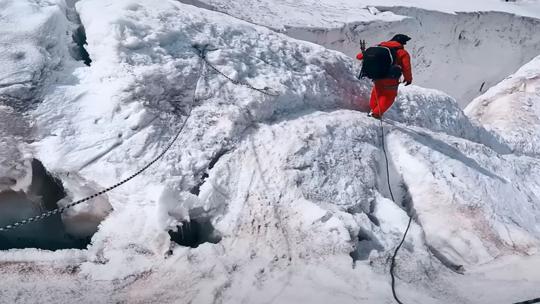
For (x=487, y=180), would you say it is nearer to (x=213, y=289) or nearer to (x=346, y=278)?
(x=346, y=278)

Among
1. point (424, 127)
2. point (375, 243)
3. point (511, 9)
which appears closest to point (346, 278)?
point (375, 243)

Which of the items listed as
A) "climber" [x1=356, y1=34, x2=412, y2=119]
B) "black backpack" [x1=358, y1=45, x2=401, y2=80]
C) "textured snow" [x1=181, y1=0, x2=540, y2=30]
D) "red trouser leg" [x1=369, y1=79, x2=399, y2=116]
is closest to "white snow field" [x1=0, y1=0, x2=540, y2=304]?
"red trouser leg" [x1=369, y1=79, x2=399, y2=116]

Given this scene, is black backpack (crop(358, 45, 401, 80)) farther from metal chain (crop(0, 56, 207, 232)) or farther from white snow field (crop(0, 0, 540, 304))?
metal chain (crop(0, 56, 207, 232))

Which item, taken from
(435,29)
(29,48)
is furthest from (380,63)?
(435,29)

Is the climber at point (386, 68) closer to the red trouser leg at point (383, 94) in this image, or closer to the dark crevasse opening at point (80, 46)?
the red trouser leg at point (383, 94)

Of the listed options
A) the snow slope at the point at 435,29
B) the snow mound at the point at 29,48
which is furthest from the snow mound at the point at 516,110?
the snow mound at the point at 29,48

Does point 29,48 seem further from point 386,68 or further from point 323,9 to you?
point 323,9
